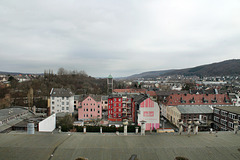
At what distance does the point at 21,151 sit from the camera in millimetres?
9453

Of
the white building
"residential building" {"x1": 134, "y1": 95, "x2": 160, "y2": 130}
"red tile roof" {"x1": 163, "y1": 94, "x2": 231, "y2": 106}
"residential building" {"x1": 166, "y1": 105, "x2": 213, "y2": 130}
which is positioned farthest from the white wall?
"red tile roof" {"x1": 163, "y1": 94, "x2": 231, "y2": 106}

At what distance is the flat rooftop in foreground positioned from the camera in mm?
8984

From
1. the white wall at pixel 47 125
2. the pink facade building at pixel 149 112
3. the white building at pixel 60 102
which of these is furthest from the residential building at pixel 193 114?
the white building at pixel 60 102

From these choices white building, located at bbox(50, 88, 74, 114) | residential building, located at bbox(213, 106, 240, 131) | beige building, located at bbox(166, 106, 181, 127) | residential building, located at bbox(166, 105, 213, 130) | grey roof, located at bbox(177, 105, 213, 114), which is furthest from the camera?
white building, located at bbox(50, 88, 74, 114)

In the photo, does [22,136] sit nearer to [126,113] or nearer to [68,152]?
[68,152]

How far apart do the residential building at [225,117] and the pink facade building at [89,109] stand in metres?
24.9

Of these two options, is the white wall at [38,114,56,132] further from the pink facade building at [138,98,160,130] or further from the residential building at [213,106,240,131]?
the residential building at [213,106,240,131]

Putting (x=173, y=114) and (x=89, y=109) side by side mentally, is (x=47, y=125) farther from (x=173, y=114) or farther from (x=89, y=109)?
(x=173, y=114)

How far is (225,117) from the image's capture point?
27516mm

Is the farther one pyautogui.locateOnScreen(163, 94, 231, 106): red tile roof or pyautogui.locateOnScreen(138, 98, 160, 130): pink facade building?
pyautogui.locateOnScreen(163, 94, 231, 106): red tile roof

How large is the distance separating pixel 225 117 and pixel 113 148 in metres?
26.7

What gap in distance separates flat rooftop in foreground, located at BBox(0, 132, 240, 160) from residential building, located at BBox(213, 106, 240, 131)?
18261mm

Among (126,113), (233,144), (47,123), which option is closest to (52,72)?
(126,113)

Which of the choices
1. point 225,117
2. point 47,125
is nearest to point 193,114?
point 225,117
